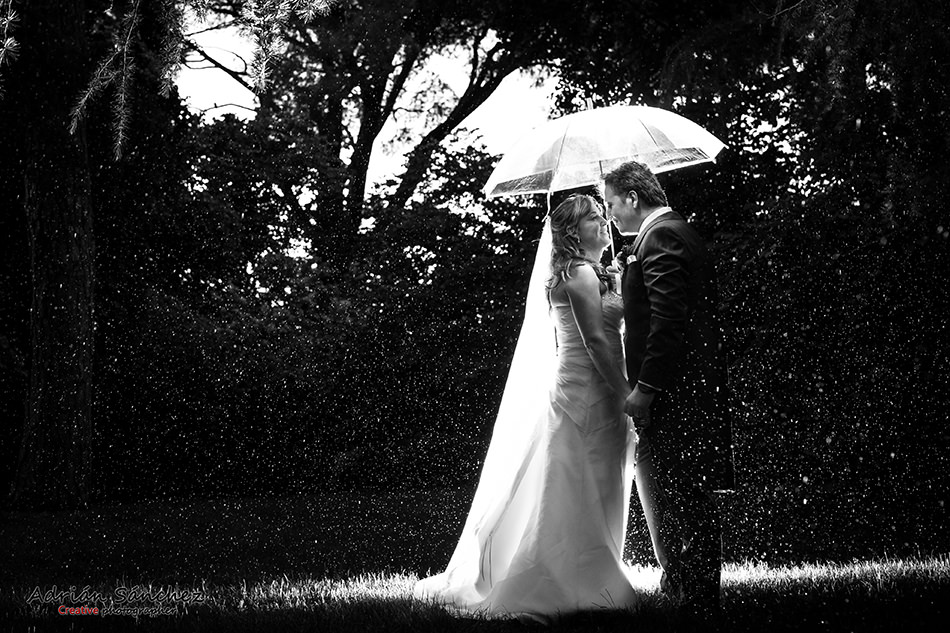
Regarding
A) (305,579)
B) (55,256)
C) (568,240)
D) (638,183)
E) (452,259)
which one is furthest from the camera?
A: (452,259)

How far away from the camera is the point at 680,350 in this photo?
3.55m

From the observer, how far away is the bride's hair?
3953 mm

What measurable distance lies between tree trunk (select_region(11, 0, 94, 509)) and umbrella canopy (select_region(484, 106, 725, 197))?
18.6 feet

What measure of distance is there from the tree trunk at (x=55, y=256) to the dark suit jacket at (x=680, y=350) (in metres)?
6.81

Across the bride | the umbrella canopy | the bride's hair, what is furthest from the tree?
the bride's hair

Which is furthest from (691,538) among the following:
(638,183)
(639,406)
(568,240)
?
(638,183)

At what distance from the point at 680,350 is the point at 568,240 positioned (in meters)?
0.76

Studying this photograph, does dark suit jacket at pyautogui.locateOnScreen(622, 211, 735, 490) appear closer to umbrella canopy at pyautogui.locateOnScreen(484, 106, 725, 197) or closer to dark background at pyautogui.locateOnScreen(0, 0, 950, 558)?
umbrella canopy at pyautogui.locateOnScreen(484, 106, 725, 197)

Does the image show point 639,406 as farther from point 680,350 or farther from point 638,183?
point 638,183

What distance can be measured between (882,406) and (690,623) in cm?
444

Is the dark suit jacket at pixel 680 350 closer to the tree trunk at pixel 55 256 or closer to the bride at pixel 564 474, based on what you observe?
the bride at pixel 564 474

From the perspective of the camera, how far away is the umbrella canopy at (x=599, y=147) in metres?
4.31

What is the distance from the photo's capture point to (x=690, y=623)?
11.3ft

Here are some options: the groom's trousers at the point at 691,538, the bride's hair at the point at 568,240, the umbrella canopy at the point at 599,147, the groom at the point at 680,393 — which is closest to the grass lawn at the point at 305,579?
the groom's trousers at the point at 691,538
